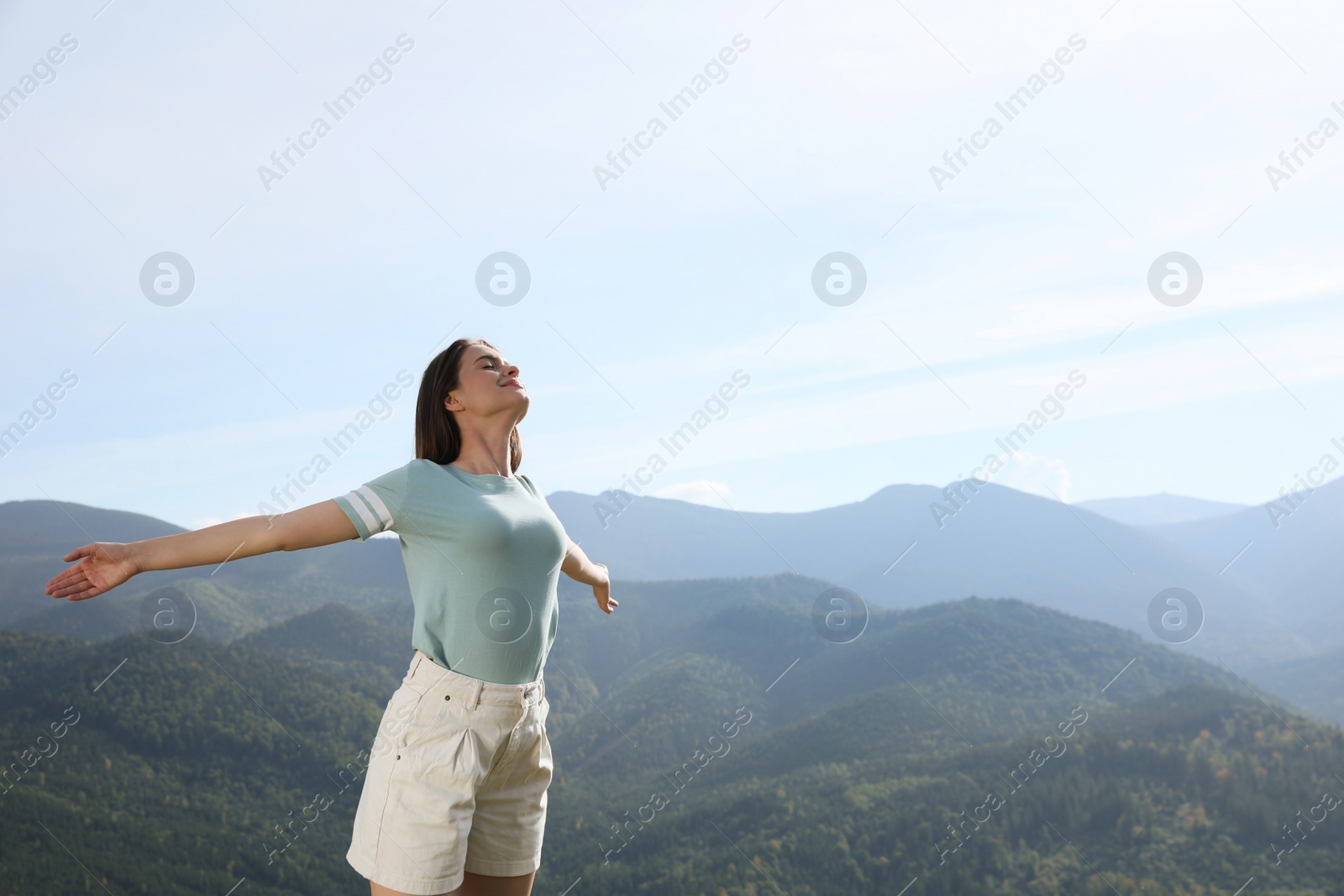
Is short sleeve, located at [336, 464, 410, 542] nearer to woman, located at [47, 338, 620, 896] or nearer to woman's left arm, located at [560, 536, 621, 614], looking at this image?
woman, located at [47, 338, 620, 896]

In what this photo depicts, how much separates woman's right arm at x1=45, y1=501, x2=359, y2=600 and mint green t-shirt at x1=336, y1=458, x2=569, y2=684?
6 cm

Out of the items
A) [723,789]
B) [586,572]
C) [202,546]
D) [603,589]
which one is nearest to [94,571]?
[202,546]

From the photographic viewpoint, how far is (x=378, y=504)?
203 centimetres

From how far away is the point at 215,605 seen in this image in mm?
46312

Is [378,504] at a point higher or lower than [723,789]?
higher

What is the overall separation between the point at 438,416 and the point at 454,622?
551 mm

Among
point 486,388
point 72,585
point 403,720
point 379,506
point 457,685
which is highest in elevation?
point 486,388

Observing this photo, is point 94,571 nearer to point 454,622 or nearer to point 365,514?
point 365,514

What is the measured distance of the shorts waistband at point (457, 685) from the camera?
2.08m

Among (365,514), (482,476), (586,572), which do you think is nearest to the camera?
(365,514)

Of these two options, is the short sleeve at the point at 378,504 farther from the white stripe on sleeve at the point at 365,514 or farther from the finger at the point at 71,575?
the finger at the point at 71,575

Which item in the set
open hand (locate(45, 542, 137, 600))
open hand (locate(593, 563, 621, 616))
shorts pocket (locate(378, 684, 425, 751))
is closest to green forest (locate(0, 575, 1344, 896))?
open hand (locate(593, 563, 621, 616))

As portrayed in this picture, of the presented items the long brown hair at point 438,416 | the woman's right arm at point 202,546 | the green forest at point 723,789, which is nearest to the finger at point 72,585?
the woman's right arm at point 202,546

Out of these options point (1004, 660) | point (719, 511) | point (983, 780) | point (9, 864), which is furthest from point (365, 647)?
point (719, 511)
